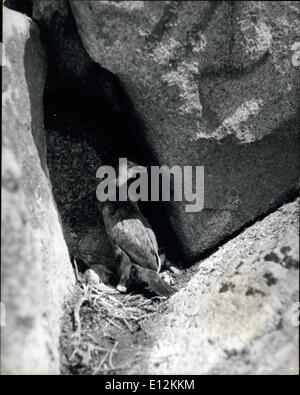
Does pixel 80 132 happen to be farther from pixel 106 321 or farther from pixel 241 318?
pixel 241 318

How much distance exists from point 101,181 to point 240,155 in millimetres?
877

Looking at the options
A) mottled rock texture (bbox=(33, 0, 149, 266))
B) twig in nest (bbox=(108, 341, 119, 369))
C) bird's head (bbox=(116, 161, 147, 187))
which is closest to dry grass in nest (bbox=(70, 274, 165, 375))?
twig in nest (bbox=(108, 341, 119, 369))

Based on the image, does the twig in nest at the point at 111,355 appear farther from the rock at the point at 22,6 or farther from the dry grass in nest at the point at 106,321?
the rock at the point at 22,6

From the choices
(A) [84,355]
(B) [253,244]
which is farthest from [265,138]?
(A) [84,355]

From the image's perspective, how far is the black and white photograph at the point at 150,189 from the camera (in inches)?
88.1

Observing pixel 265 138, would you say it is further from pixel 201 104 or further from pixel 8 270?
pixel 8 270

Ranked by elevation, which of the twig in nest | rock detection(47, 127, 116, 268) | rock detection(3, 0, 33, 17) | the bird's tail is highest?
rock detection(3, 0, 33, 17)

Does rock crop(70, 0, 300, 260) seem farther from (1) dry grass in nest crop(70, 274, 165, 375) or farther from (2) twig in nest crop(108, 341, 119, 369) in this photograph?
(2) twig in nest crop(108, 341, 119, 369)

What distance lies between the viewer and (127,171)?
308 centimetres

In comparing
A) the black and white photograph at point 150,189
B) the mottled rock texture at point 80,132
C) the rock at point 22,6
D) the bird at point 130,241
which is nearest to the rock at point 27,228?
the black and white photograph at point 150,189

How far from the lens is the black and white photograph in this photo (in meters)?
2.24

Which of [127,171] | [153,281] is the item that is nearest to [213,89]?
[127,171]

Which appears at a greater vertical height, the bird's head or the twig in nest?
the bird's head

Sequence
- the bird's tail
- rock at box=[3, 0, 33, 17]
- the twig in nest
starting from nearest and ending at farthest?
1. the twig in nest
2. the bird's tail
3. rock at box=[3, 0, 33, 17]
